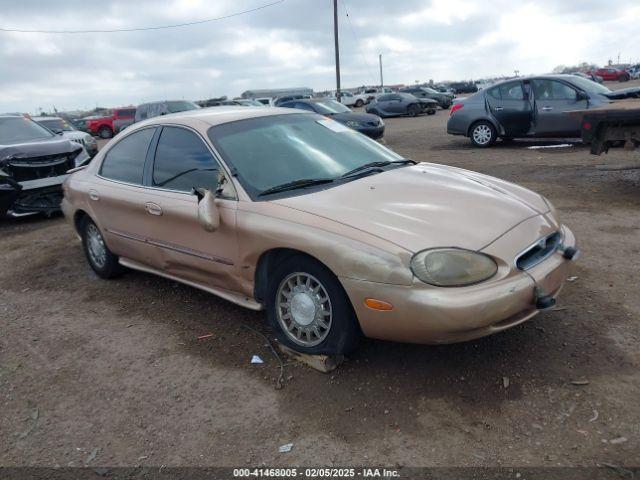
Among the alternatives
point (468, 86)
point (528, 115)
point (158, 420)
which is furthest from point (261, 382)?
point (468, 86)

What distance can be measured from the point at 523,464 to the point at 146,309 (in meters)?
3.16

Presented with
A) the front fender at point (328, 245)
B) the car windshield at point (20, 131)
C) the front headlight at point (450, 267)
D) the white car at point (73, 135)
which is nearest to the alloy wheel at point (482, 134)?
the white car at point (73, 135)

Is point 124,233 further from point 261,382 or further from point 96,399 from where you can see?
point 261,382

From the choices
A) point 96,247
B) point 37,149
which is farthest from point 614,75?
point 96,247

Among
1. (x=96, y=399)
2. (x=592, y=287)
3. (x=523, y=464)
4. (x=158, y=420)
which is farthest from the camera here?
(x=592, y=287)

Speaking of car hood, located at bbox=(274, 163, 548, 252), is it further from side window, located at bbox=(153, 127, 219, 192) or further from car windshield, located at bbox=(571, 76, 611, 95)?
car windshield, located at bbox=(571, 76, 611, 95)

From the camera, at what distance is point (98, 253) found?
17.0 feet

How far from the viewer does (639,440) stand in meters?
2.47

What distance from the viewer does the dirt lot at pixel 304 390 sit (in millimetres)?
2588

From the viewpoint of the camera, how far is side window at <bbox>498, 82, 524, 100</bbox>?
37.9 ft

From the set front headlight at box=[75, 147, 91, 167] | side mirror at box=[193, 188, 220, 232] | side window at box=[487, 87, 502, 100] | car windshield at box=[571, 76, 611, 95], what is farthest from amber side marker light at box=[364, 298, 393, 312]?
side window at box=[487, 87, 502, 100]

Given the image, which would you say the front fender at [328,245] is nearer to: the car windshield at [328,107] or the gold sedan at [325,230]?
the gold sedan at [325,230]

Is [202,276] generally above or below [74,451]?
above

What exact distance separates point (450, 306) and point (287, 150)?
174cm
